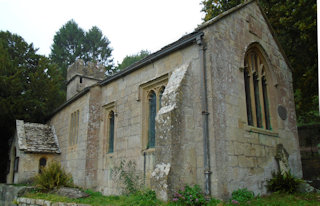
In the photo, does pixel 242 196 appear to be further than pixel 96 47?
No

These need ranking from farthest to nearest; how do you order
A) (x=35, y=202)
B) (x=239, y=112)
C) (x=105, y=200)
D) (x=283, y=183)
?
(x=35, y=202), (x=283, y=183), (x=239, y=112), (x=105, y=200)

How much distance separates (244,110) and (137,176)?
448cm

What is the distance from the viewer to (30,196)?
412 inches

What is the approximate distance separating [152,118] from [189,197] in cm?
405

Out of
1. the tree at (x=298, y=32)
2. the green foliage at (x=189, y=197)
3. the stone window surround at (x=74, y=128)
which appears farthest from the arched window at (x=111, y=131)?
the tree at (x=298, y=32)

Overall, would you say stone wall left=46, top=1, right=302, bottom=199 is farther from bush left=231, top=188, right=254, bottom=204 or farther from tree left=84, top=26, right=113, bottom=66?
tree left=84, top=26, right=113, bottom=66

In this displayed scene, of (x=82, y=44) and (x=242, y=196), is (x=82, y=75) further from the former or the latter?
(x=82, y=44)

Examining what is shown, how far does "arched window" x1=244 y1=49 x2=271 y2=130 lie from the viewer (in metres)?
10.2

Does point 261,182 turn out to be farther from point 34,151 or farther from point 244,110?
point 34,151

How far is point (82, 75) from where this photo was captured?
20281mm

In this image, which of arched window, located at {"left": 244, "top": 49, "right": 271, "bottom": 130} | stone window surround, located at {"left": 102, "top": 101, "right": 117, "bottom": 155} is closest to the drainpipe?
arched window, located at {"left": 244, "top": 49, "right": 271, "bottom": 130}

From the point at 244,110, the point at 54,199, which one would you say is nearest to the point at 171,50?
the point at 244,110

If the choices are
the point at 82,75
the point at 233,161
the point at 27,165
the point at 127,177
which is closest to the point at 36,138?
the point at 27,165

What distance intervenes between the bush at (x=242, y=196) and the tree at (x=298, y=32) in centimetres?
719
